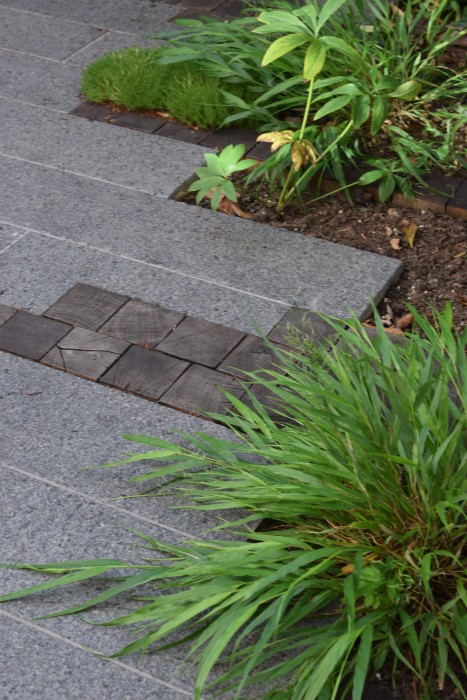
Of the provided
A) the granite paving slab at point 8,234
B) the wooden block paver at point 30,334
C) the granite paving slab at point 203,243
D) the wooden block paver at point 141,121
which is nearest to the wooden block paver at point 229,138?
the wooden block paver at point 141,121

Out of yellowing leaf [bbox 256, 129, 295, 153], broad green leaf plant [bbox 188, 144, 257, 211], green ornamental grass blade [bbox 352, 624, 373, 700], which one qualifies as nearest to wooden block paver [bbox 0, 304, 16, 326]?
broad green leaf plant [bbox 188, 144, 257, 211]

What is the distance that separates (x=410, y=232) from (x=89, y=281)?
1.15 metres

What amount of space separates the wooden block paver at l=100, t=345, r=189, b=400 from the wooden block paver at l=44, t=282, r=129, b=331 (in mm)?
199

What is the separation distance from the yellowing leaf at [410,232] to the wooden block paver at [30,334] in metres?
1.26

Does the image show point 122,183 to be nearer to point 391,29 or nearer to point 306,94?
point 306,94

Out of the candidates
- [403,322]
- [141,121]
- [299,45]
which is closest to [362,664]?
[403,322]

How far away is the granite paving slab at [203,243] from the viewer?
3.25 metres

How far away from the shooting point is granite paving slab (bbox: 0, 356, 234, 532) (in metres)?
2.48

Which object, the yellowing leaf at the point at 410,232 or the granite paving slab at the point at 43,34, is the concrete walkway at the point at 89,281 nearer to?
the granite paving slab at the point at 43,34

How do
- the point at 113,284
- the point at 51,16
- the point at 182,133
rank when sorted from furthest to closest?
1. the point at 51,16
2. the point at 182,133
3. the point at 113,284

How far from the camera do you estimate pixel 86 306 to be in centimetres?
314

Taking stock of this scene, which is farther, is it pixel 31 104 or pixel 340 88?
pixel 31 104

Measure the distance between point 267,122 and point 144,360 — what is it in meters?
1.56

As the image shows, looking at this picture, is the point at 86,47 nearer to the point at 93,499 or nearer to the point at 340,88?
the point at 340,88
